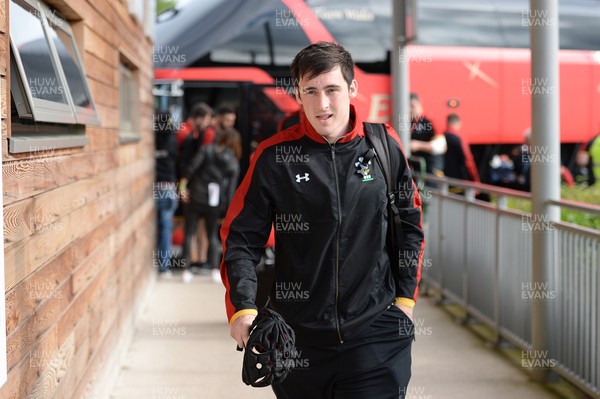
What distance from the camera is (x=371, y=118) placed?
43.8 ft

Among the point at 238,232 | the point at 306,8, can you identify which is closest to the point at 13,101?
→ the point at 238,232

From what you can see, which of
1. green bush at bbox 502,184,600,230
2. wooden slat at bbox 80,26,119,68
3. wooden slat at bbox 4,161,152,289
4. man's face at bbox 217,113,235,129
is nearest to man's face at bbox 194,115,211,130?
man's face at bbox 217,113,235,129

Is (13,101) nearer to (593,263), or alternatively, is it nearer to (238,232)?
(238,232)

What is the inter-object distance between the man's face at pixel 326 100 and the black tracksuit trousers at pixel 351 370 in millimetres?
644

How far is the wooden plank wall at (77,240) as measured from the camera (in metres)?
3.13

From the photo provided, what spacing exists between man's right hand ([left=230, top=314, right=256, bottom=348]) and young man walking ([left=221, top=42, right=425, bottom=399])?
2.0 inches

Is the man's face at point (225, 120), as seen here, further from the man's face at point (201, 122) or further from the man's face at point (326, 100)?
the man's face at point (326, 100)

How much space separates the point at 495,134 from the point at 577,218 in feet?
24.9

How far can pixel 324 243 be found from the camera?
2.90 meters

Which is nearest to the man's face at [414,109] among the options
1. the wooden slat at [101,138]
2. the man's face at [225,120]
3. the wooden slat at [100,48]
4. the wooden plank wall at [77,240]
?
the man's face at [225,120]

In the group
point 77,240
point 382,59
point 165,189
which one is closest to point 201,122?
point 165,189

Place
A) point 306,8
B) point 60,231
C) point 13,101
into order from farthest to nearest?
1. point 306,8
2. point 60,231
3. point 13,101

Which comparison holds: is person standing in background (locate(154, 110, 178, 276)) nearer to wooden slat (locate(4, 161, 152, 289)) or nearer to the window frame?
the window frame

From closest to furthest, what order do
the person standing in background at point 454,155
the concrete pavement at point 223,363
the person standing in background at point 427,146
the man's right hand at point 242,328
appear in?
the man's right hand at point 242,328
the concrete pavement at point 223,363
the person standing in background at point 427,146
the person standing in background at point 454,155
